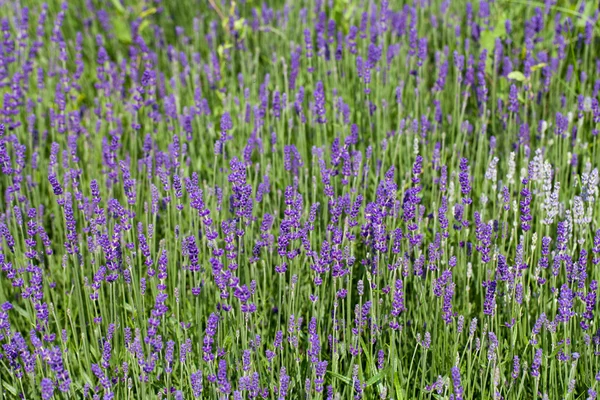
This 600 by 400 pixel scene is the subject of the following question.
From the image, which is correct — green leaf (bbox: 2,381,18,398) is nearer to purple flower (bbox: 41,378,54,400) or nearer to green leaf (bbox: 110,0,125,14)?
purple flower (bbox: 41,378,54,400)

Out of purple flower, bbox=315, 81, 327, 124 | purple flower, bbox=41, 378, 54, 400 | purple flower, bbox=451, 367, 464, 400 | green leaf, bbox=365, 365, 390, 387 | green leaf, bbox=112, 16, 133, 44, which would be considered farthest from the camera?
green leaf, bbox=112, 16, 133, 44

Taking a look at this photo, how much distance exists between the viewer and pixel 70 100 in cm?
466

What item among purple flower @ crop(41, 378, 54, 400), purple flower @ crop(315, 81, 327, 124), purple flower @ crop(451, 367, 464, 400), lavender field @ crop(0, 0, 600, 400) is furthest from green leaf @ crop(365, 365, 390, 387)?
purple flower @ crop(315, 81, 327, 124)

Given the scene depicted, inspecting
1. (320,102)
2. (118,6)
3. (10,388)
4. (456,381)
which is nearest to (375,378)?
(456,381)

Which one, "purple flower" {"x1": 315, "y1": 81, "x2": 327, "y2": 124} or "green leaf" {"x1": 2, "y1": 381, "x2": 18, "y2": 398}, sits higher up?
"purple flower" {"x1": 315, "y1": 81, "x2": 327, "y2": 124}

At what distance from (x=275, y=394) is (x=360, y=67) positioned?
6.58 feet

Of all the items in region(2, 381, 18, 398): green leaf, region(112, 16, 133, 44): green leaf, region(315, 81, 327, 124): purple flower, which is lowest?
region(2, 381, 18, 398): green leaf

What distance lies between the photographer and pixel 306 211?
352cm

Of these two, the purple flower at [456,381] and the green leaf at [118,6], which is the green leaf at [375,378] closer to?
the purple flower at [456,381]

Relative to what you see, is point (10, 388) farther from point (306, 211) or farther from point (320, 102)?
point (320, 102)

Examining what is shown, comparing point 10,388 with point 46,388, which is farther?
point 10,388

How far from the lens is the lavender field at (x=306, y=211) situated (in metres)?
2.65

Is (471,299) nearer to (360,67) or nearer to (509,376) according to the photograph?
(509,376)

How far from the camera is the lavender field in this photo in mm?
2654
